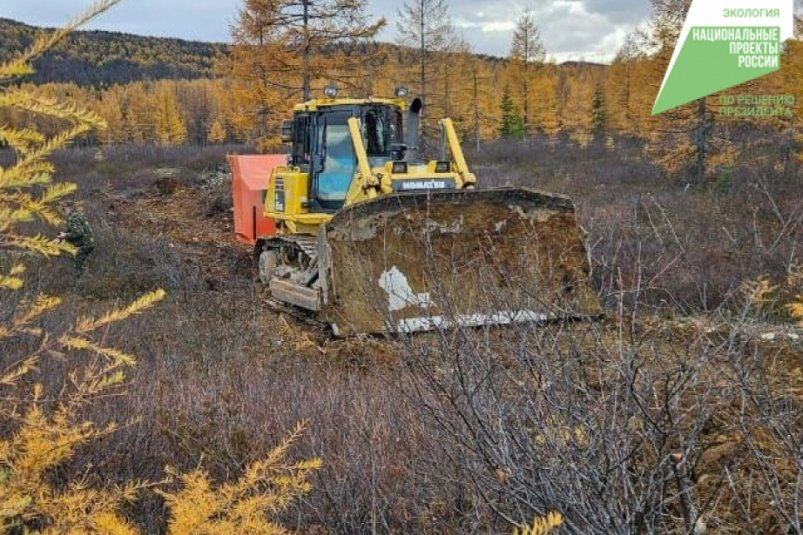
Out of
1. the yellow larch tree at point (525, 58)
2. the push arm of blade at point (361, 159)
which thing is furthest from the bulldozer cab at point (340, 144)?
the yellow larch tree at point (525, 58)

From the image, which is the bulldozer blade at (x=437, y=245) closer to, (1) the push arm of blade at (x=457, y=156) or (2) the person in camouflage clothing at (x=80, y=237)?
(1) the push arm of blade at (x=457, y=156)

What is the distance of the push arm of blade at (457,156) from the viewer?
870 cm

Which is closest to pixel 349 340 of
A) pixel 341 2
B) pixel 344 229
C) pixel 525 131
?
pixel 344 229

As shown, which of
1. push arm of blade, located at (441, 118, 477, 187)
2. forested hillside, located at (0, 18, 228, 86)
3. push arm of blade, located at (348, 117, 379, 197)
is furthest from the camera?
forested hillside, located at (0, 18, 228, 86)

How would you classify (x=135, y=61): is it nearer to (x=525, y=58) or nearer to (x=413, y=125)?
(x=525, y=58)

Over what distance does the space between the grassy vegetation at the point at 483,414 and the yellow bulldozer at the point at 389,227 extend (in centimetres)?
51

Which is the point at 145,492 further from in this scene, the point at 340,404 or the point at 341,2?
the point at 341,2

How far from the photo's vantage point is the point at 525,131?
57188mm

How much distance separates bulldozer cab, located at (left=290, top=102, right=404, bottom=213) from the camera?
929cm

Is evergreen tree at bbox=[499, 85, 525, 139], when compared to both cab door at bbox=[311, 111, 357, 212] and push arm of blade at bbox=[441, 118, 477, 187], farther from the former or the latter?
cab door at bbox=[311, 111, 357, 212]

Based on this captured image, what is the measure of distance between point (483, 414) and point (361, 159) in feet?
19.9

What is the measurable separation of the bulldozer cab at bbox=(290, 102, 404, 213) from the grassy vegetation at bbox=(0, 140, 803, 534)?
5.99 feet

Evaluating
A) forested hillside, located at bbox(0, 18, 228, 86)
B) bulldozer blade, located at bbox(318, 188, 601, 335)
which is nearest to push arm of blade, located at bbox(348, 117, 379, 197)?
bulldozer blade, located at bbox(318, 188, 601, 335)

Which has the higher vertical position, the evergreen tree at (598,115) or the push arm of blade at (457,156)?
the evergreen tree at (598,115)
